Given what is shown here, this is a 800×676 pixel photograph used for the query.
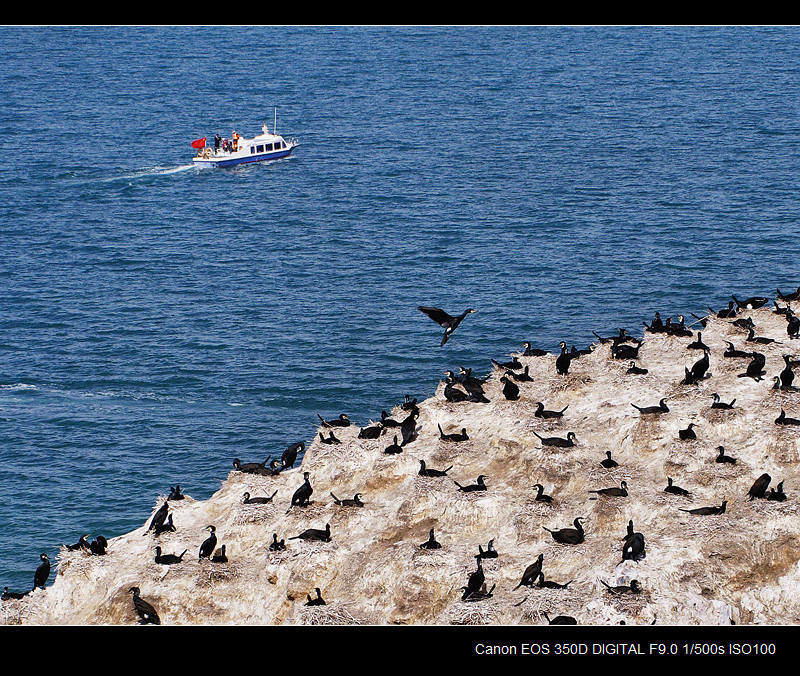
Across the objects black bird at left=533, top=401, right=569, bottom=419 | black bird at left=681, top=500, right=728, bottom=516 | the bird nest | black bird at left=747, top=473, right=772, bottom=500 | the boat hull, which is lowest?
the bird nest

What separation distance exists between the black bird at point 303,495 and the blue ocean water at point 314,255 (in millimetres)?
25808

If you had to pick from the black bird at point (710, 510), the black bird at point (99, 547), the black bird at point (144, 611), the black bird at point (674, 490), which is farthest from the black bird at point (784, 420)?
the black bird at point (99, 547)

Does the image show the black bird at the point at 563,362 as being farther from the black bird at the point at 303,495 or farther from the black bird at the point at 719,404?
the black bird at the point at 303,495

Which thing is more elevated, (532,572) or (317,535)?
(317,535)

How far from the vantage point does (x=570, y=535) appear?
48.7 metres

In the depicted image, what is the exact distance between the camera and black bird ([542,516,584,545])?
1914 inches

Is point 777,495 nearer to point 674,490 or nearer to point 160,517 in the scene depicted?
point 674,490

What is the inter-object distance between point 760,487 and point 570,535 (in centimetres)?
850

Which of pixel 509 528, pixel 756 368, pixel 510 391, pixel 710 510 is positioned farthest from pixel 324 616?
pixel 756 368

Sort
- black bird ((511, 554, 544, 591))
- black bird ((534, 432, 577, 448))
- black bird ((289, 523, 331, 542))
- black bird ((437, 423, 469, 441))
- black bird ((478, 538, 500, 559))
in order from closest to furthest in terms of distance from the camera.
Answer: black bird ((511, 554, 544, 591))
black bird ((478, 538, 500, 559))
black bird ((289, 523, 331, 542))
black bird ((534, 432, 577, 448))
black bird ((437, 423, 469, 441))

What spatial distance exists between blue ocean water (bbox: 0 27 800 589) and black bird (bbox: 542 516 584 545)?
123ft

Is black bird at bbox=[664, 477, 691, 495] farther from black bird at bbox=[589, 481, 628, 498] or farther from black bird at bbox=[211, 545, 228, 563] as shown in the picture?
black bird at bbox=[211, 545, 228, 563]

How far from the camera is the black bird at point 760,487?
48969mm

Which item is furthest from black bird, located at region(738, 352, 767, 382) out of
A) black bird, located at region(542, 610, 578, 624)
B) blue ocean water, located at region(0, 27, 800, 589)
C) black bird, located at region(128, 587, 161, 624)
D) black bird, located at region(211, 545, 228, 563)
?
blue ocean water, located at region(0, 27, 800, 589)
